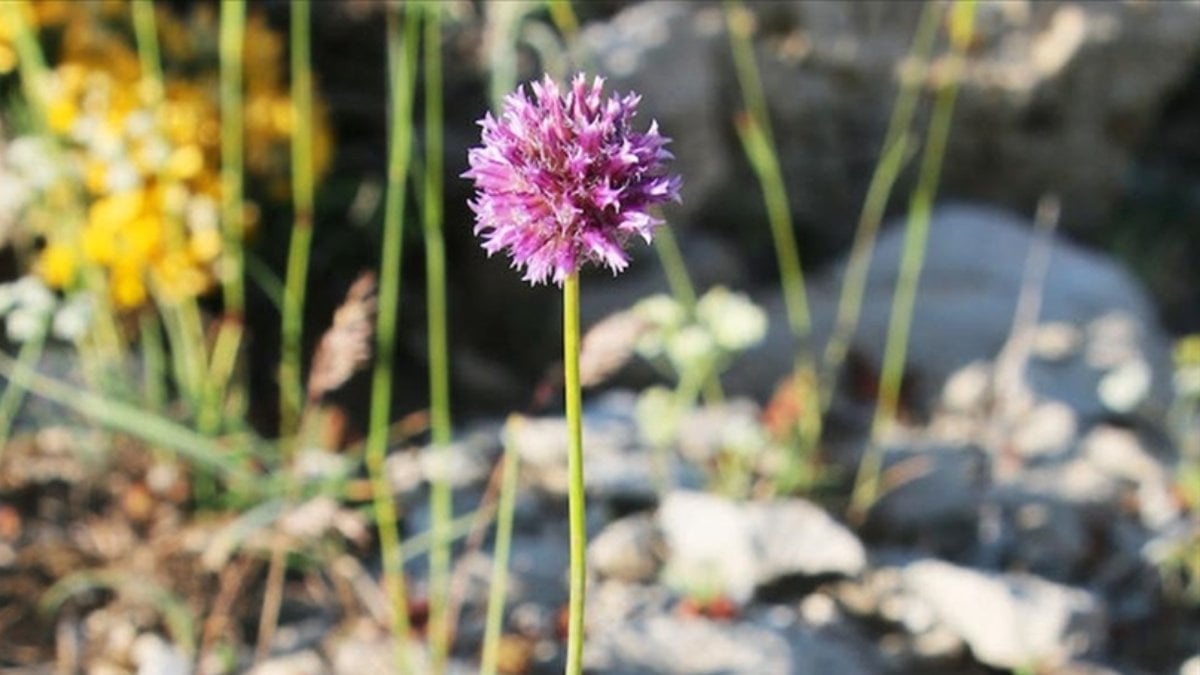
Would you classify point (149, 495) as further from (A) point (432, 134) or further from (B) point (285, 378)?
(A) point (432, 134)

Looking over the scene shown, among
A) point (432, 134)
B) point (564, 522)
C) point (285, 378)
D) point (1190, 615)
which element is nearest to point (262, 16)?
point (432, 134)

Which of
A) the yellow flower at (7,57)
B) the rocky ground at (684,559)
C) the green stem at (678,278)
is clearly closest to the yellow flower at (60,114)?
the yellow flower at (7,57)

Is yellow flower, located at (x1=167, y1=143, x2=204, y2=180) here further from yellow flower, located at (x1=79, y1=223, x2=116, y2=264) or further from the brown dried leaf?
the brown dried leaf

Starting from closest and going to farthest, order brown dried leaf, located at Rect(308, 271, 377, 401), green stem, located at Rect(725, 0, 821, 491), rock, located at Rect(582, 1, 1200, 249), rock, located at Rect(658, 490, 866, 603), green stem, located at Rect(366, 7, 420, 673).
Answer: brown dried leaf, located at Rect(308, 271, 377, 401), green stem, located at Rect(366, 7, 420, 673), rock, located at Rect(658, 490, 866, 603), green stem, located at Rect(725, 0, 821, 491), rock, located at Rect(582, 1, 1200, 249)

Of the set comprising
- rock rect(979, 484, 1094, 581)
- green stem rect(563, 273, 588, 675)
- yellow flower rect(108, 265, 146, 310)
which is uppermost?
yellow flower rect(108, 265, 146, 310)

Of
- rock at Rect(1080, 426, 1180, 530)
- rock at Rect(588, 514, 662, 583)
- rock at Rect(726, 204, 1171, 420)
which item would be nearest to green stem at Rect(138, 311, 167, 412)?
rock at Rect(588, 514, 662, 583)

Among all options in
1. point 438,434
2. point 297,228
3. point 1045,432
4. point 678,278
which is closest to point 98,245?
point 297,228

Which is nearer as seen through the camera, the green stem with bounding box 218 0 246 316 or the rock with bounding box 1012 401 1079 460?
the green stem with bounding box 218 0 246 316
